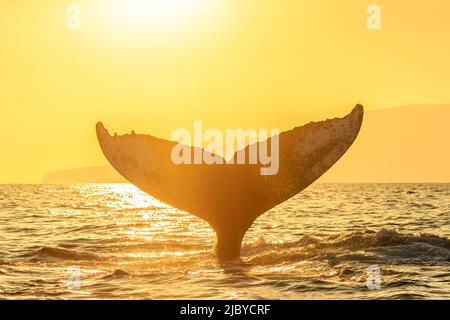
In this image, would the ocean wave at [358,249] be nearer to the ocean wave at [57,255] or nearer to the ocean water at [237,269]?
the ocean water at [237,269]

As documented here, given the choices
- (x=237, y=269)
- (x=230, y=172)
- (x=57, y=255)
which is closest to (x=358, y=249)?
(x=237, y=269)

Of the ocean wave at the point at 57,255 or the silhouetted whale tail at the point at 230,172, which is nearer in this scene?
the silhouetted whale tail at the point at 230,172

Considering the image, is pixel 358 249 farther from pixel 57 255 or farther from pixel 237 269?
pixel 57 255

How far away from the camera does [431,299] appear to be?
427 inches

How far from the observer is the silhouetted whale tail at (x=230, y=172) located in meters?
12.2

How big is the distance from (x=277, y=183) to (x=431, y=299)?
9.43 feet

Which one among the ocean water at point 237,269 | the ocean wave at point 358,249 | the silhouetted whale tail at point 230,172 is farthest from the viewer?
the ocean wave at point 358,249

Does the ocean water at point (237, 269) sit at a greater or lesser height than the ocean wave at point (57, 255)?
greater

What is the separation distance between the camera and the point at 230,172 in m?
12.5

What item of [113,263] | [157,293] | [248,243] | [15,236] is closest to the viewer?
[157,293]

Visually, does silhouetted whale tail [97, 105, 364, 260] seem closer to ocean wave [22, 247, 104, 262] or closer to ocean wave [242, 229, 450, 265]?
ocean wave [242, 229, 450, 265]

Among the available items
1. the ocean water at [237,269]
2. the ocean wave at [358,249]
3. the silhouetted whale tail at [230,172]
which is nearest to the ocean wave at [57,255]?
the ocean water at [237,269]
